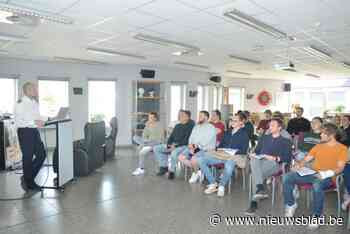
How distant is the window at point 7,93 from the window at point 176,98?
4.82m

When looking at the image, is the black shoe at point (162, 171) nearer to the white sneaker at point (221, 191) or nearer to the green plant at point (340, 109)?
the white sneaker at point (221, 191)

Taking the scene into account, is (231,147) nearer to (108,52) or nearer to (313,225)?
(313,225)

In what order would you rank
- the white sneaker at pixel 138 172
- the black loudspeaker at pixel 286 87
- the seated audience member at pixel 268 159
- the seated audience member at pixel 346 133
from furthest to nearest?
the black loudspeaker at pixel 286 87 → the white sneaker at pixel 138 172 → the seated audience member at pixel 346 133 → the seated audience member at pixel 268 159

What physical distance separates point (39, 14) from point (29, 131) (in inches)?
67.3

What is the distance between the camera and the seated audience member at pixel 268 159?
361 cm

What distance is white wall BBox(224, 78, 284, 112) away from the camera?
12516mm

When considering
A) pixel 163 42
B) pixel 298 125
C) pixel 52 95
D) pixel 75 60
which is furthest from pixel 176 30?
pixel 52 95

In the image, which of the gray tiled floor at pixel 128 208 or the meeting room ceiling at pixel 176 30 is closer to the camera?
the gray tiled floor at pixel 128 208


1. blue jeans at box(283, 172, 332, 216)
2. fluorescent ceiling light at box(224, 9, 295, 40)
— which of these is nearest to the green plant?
fluorescent ceiling light at box(224, 9, 295, 40)

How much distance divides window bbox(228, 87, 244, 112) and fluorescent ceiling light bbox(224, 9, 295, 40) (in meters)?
7.81

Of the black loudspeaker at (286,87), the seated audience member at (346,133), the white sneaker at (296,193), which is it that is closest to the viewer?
the white sneaker at (296,193)

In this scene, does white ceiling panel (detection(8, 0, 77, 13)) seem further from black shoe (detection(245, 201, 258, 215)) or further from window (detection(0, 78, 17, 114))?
window (detection(0, 78, 17, 114))

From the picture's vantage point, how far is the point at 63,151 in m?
4.29

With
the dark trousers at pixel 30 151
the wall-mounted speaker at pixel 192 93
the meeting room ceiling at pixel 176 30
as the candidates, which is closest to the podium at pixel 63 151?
the dark trousers at pixel 30 151
